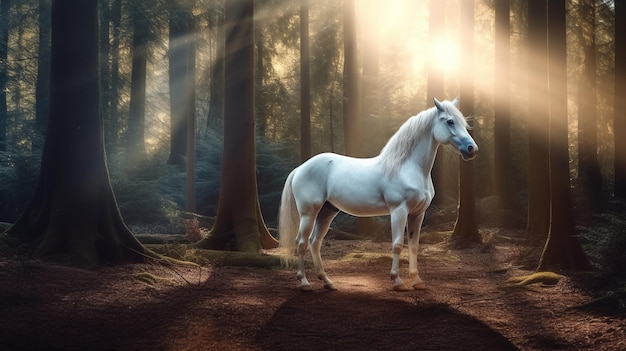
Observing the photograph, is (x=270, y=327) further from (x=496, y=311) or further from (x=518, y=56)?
(x=518, y=56)

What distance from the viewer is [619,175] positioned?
18375 mm

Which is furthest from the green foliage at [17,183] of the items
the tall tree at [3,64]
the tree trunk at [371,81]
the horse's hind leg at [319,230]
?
the horse's hind leg at [319,230]

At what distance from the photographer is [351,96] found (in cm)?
2036

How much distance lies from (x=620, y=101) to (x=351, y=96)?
27.8 ft

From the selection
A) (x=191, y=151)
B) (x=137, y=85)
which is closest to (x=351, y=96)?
(x=191, y=151)

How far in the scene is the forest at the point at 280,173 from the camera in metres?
7.24

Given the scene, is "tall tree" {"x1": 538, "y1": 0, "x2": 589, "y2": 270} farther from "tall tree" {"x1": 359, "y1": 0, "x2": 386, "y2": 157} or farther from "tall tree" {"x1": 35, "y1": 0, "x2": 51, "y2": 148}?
"tall tree" {"x1": 35, "y1": 0, "x2": 51, "y2": 148}

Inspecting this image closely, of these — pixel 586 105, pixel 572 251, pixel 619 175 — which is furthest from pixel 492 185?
pixel 572 251

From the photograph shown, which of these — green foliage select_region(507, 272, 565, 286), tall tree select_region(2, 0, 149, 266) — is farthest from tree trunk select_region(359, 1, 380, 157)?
tall tree select_region(2, 0, 149, 266)

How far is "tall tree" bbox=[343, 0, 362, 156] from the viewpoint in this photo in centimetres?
1997

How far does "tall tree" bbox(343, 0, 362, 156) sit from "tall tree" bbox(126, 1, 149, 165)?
8758 mm

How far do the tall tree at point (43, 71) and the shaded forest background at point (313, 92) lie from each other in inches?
2.7

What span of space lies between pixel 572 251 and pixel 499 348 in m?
4.62

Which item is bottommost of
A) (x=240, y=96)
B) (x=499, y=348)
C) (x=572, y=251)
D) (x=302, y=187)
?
(x=499, y=348)
